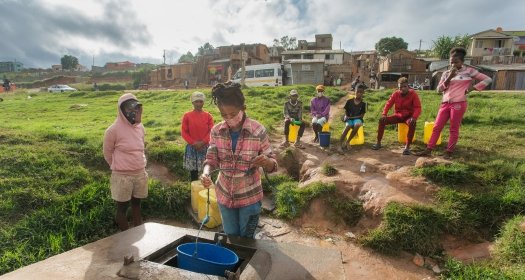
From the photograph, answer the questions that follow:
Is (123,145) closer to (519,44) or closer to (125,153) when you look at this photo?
(125,153)

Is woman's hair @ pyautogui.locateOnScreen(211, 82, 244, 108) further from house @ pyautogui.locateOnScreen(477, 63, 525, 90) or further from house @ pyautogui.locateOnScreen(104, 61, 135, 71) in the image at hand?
house @ pyautogui.locateOnScreen(104, 61, 135, 71)

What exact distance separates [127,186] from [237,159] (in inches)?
79.7

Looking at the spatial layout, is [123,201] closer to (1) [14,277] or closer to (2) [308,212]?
Result: (1) [14,277]

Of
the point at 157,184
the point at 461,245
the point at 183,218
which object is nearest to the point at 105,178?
the point at 157,184

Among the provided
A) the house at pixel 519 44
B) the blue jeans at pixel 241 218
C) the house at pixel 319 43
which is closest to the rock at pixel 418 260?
the blue jeans at pixel 241 218

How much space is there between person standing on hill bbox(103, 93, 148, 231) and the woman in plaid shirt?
1613 mm

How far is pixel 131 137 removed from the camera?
3.72 metres

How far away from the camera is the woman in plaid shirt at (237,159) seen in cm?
236

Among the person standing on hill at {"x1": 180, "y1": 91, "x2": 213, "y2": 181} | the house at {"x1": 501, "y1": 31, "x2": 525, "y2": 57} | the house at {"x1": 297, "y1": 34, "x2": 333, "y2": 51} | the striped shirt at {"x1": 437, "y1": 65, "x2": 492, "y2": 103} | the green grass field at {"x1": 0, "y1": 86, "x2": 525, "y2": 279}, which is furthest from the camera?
the house at {"x1": 297, "y1": 34, "x2": 333, "y2": 51}

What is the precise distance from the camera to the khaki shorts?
3.75 metres

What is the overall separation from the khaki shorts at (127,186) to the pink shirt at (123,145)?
3.3 inches

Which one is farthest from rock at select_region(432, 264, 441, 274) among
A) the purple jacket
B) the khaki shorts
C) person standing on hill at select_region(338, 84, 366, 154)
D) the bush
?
the purple jacket

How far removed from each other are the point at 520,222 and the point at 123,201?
200 inches

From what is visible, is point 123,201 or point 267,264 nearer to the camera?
point 267,264
